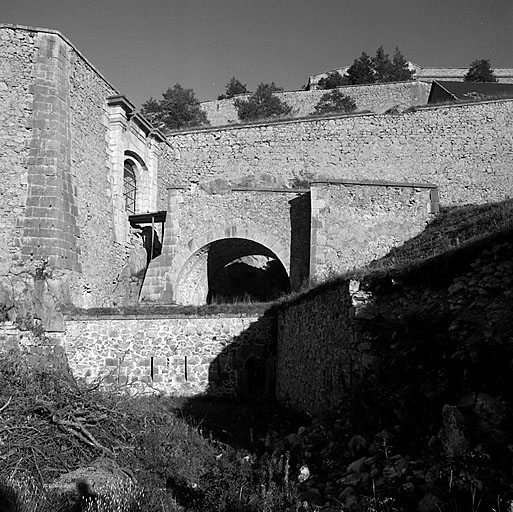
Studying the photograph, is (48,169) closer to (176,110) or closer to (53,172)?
(53,172)

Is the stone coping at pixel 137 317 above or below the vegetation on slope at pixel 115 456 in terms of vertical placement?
above

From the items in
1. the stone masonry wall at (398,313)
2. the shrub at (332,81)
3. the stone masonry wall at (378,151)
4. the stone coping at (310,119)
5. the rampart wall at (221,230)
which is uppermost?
the shrub at (332,81)

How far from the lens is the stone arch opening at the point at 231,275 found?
61.3 ft

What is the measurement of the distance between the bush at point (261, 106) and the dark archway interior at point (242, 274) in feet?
58.1

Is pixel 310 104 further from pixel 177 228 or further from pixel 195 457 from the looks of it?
pixel 195 457

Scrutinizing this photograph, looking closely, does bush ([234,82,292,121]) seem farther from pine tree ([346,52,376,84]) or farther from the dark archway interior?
the dark archway interior

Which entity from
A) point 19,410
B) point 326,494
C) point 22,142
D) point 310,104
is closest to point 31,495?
point 19,410

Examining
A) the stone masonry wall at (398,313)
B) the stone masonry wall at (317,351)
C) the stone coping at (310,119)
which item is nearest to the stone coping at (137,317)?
the stone masonry wall at (317,351)

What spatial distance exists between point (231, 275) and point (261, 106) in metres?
20.6

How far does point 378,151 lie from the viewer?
2252 centimetres

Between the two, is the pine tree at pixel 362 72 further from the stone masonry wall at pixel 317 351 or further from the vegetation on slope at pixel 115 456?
the vegetation on slope at pixel 115 456

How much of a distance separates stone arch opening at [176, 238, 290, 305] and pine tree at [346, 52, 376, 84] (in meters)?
27.7

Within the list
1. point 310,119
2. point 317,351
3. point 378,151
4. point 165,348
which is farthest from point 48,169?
point 378,151

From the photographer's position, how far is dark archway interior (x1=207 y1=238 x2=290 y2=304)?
19391 millimetres
